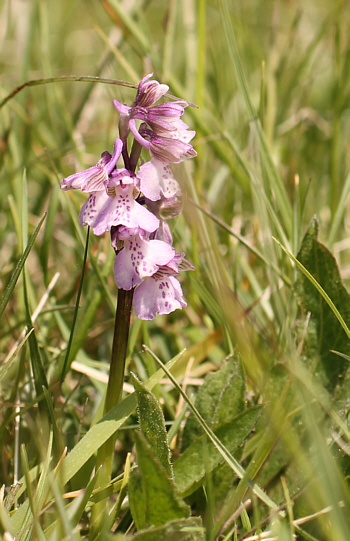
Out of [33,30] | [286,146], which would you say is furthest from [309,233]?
[33,30]

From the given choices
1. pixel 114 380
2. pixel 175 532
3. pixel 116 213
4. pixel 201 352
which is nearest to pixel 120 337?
pixel 114 380

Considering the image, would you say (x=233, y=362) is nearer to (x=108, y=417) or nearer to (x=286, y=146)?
(x=108, y=417)

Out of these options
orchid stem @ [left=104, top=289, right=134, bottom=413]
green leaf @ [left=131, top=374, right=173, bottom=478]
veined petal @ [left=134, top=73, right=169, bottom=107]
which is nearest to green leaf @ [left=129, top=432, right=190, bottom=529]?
green leaf @ [left=131, top=374, right=173, bottom=478]

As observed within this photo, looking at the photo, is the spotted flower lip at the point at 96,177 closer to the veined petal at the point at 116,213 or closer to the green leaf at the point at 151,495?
the veined petal at the point at 116,213

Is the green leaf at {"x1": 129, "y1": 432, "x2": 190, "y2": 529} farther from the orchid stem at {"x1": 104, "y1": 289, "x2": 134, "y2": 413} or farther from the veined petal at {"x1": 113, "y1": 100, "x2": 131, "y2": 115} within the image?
the veined petal at {"x1": 113, "y1": 100, "x2": 131, "y2": 115}

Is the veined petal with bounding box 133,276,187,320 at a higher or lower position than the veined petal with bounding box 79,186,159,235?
lower

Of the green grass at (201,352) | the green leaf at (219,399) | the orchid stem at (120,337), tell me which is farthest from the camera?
the green leaf at (219,399)

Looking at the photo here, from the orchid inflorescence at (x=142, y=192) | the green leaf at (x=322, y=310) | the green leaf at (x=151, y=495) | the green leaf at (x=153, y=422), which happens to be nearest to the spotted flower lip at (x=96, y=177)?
the orchid inflorescence at (x=142, y=192)

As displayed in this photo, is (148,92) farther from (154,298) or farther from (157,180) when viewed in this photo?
(154,298)
